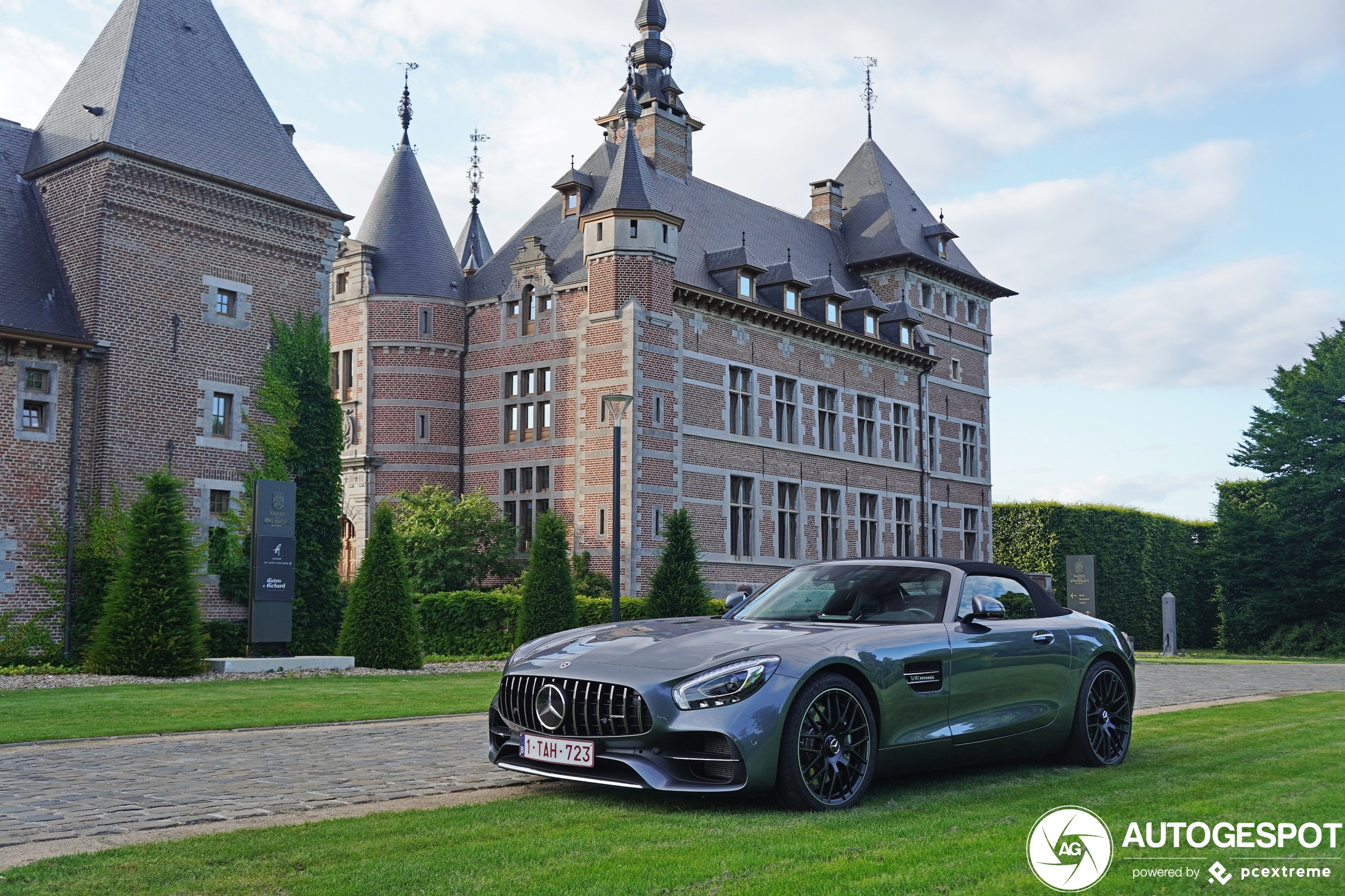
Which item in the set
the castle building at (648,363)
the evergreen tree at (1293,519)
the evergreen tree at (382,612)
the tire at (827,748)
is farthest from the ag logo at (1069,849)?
the evergreen tree at (1293,519)

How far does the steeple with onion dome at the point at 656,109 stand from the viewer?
36.9m

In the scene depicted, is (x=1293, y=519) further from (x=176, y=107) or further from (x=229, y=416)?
(x=176, y=107)

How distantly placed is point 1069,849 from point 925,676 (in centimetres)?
191

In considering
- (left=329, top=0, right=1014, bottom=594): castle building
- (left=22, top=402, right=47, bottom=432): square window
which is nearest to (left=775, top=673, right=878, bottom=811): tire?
(left=22, top=402, right=47, bottom=432): square window

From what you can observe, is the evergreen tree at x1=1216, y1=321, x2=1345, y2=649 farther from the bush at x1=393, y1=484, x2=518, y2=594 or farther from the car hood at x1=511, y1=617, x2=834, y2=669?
the car hood at x1=511, y1=617, x2=834, y2=669

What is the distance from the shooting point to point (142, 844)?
5.03m

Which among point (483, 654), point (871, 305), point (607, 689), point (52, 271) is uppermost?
point (871, 305)

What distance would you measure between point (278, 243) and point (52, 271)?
4.45m

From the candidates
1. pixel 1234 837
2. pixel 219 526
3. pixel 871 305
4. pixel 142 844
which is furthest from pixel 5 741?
pixel 871 305

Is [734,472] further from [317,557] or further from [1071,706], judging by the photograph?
[1071,706]

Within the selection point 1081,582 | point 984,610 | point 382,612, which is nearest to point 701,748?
point 984,610

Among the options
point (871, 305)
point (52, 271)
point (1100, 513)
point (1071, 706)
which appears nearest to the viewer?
point (1071, 706)

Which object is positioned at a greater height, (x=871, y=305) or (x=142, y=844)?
(x=871, y=305)

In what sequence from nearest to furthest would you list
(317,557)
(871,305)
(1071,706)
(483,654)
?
(1071,706) → (317,557) → (483,654) → (871,305)
